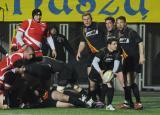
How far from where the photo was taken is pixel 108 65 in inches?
516

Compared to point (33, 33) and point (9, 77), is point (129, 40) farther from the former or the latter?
point (9, 77)

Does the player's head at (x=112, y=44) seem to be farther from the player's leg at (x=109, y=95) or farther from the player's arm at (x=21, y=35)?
→ the player's arm at (x=21, y=35)

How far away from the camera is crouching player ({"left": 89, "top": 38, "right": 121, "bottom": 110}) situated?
41.9 ft

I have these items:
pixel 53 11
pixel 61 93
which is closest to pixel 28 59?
pixel 61 93

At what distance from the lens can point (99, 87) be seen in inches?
558

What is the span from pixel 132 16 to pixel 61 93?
5.12 metres

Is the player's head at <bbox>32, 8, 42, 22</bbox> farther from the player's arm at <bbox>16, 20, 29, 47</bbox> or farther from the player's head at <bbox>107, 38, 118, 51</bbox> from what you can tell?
the player's head at <bbox>107, 38, 118, 51</bbox>

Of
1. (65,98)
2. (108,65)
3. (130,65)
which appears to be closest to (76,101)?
(65,98)

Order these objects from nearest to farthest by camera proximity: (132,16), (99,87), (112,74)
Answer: (112,74)
(99,87)
(132,16)

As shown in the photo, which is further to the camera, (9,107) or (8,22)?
(8,22)

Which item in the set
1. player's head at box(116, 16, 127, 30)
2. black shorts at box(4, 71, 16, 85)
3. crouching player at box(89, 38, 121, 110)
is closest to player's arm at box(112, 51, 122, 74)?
crouching player at box(89, 38, 121, 110)

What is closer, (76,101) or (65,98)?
(65,98)

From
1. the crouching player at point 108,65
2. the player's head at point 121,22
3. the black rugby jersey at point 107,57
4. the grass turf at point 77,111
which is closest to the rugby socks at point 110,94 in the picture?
the crouching player at point 108,65

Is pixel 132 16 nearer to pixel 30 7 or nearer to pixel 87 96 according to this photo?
pixel 30 7
